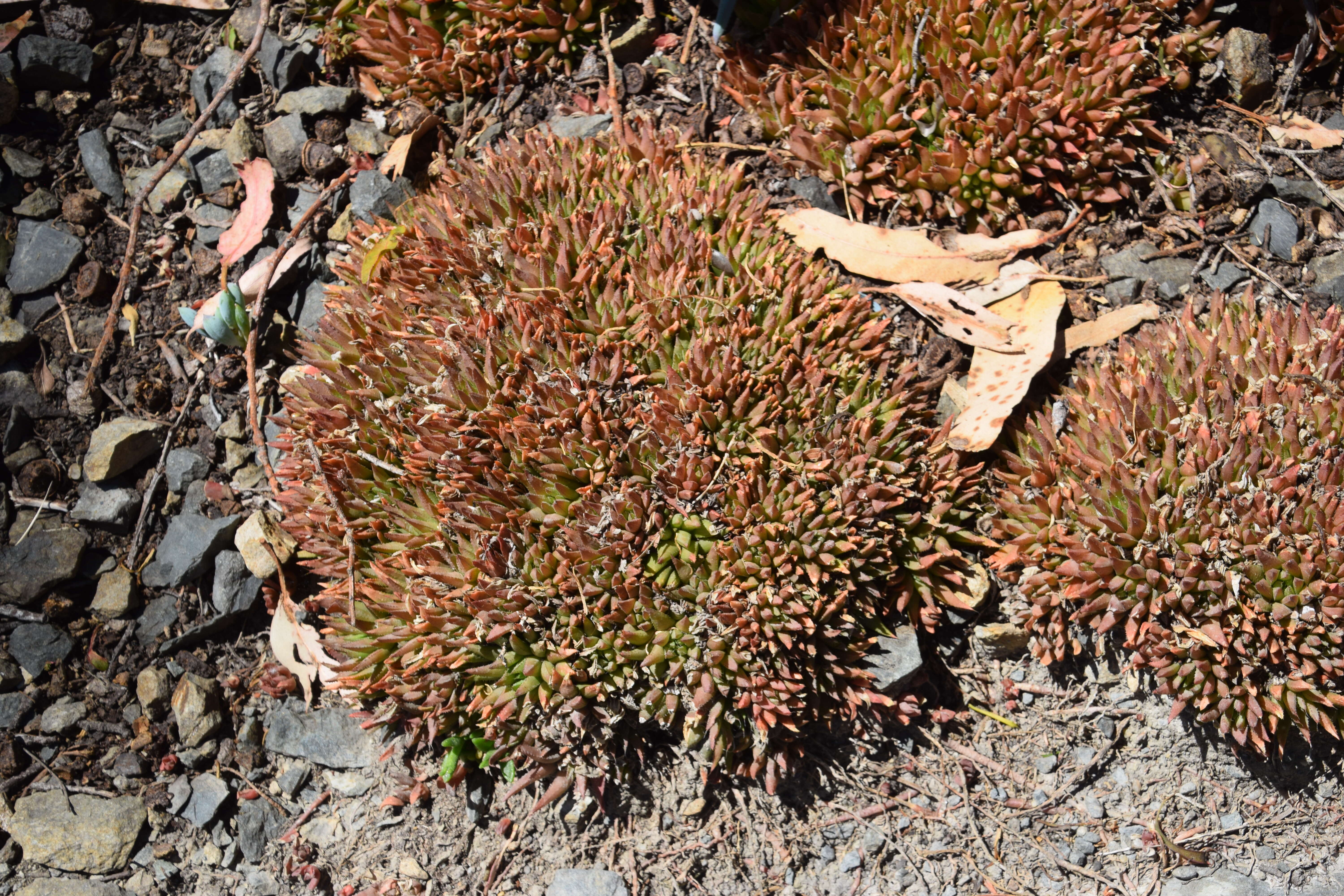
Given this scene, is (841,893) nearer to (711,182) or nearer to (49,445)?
(711,182)

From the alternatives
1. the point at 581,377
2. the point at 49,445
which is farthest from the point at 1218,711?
the point at 49,445

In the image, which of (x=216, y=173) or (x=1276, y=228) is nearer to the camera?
(x=1276, y=228)

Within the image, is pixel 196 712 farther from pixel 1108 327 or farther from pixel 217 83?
pixel 1108 327

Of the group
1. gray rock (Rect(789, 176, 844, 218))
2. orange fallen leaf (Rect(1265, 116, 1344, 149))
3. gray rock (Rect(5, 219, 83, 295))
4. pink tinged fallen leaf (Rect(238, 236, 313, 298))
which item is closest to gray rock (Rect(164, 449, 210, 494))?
pink tinged fallen leaf (Rect(238, 236, 313, 298))

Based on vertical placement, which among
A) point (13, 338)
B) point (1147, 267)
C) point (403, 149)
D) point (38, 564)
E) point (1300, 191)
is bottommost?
point (38, 564)

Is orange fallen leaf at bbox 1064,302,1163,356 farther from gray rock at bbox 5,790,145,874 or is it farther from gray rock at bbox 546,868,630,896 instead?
gray rock at bbox 5,790,145,874

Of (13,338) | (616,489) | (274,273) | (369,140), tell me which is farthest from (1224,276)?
(13,338)

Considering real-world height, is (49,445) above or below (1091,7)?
below
